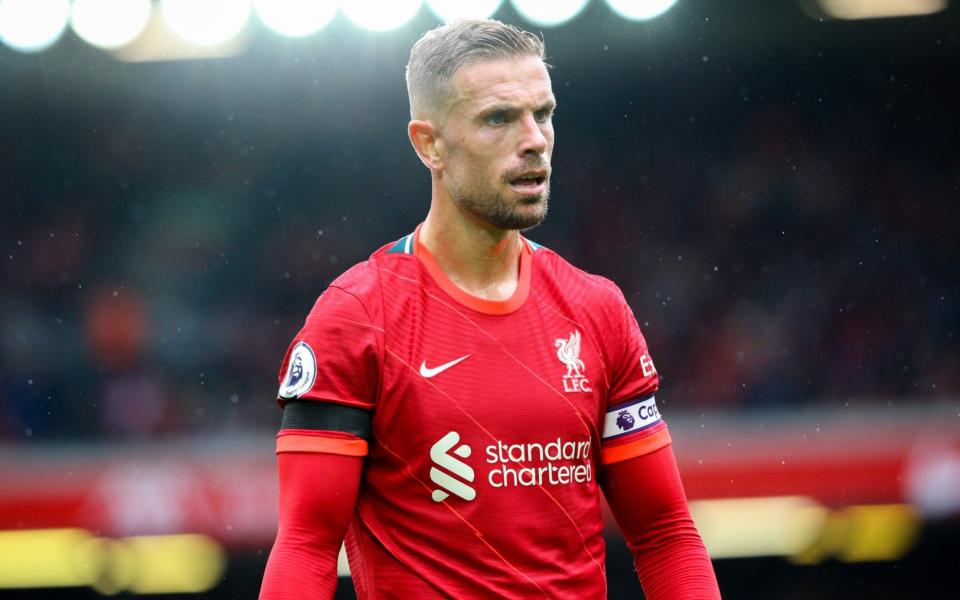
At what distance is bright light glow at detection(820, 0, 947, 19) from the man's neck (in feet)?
28.3

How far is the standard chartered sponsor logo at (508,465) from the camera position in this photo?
229 cm

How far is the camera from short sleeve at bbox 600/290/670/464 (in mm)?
2451

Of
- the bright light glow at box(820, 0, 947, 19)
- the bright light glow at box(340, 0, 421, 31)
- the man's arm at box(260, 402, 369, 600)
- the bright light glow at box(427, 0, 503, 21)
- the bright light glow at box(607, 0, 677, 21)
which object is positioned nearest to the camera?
the man's arm at box(260, 402, 369, 600)

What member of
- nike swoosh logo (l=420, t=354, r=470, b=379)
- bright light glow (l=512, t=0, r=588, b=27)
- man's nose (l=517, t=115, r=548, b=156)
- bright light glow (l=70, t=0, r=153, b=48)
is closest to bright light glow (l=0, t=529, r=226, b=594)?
bright light glow (l=70, t=0, r=153, b=48)

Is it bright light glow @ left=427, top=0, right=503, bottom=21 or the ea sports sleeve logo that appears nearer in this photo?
the ea sports sleeve logo

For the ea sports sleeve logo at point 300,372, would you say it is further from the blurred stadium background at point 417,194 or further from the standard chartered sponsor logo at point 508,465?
the blurred stadium background at point 417,194

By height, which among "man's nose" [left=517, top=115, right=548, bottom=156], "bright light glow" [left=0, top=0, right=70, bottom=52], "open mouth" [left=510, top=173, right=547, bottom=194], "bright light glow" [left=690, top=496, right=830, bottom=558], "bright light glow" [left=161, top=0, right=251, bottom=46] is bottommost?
"bright light glow" [left=690, top=496, right=830, bottom=558]

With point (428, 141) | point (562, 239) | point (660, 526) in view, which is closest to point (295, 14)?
point (562, 239)

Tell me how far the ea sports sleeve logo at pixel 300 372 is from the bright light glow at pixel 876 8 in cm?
901

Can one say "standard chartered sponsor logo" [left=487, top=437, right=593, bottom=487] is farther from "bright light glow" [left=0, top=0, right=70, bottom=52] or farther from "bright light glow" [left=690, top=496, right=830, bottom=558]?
"bright light glow" [left=0, top=0, right=70, bottom=52]

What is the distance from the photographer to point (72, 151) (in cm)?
1068

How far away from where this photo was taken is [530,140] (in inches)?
92.6

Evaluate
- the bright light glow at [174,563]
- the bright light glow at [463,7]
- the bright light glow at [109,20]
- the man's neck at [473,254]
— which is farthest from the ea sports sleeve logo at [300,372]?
the bright light glow at [109,20]

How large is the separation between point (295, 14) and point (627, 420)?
786cm
